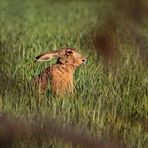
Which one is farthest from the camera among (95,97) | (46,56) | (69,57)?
(69,57)

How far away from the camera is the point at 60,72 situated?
4957mm

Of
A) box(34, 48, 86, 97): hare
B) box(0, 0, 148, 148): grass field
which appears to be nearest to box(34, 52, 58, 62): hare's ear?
box(34, 48, 86, 97): hare

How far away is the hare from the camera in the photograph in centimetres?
462

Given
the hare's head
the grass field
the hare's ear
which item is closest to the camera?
the grass field

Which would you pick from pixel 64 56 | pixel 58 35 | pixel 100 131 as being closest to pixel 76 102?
pixel 100 131

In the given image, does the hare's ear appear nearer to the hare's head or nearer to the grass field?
the hare's head

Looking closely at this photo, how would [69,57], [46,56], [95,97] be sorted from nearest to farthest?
[95,97], [46,56], [69,57]

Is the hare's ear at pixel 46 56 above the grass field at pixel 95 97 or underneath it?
above

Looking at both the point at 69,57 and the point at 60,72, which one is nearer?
the point at 60,72

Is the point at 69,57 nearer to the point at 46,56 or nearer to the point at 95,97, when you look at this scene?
the point at 46,56

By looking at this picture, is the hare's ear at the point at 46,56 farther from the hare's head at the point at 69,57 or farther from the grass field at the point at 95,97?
the grass field at the point at 95,97

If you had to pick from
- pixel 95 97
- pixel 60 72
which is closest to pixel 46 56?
pixel 60 72

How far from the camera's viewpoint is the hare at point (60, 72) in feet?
15.2

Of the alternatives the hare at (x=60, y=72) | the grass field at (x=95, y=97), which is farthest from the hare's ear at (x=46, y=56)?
the grass field at (x=95, y=97)
